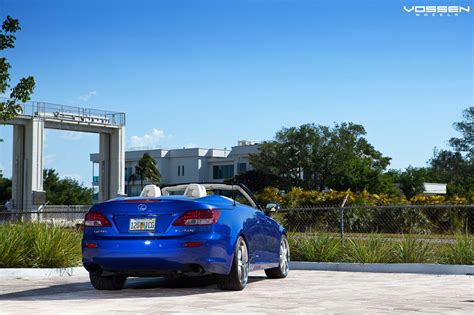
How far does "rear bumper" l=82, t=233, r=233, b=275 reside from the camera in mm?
10258

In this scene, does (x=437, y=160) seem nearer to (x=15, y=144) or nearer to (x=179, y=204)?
(x=15, y=144)

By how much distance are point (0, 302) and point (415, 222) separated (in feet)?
82.8

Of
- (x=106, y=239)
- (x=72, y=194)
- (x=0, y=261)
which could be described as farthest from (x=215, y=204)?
(x=72, y=194)

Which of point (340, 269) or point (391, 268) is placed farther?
point (340, 269)

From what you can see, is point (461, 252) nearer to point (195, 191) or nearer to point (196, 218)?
point (195, 191)

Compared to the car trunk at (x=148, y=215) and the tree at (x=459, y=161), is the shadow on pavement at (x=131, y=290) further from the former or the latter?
the tree at (x=459, y=161)

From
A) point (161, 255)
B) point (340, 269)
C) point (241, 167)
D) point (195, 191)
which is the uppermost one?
point (241, 167)

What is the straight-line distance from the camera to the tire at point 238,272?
10828 millimetres

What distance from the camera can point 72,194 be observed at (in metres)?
123

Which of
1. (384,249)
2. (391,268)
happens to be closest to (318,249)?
(384,249)

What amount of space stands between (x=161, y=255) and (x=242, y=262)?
55.4 inches

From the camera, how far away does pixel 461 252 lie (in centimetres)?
1559

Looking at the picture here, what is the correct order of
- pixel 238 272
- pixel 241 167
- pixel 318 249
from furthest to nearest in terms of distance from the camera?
pixel 241 167
pixel 318 249
pixel 238 272

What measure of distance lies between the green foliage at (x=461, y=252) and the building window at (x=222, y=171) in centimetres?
10901
